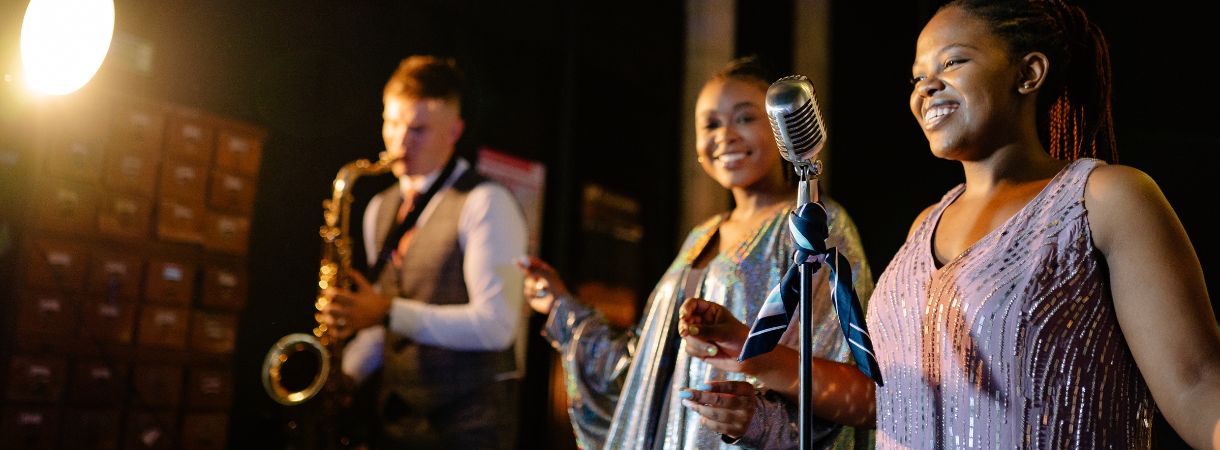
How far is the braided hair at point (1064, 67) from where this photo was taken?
1.37 meters

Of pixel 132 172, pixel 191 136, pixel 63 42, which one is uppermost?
pixel 63 42

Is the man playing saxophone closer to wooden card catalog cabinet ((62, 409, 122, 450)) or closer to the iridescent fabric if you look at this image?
wooden card catalog cabinet ((62, 409, 122, 450))

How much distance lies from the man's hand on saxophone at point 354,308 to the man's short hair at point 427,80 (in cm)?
55

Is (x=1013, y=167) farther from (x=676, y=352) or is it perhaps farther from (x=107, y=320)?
(x=107, y=320)

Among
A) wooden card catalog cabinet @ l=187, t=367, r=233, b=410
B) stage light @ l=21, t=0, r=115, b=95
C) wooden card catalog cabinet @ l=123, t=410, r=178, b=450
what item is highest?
stage light @ l=21, t=0, r=115, b=95

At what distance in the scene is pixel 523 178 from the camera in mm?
3465

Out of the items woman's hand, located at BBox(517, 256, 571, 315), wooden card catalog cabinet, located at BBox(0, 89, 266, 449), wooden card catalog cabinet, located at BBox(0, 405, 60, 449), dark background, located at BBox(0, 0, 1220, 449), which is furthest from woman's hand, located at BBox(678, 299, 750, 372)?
wooden card catalog cabinet, located at BBox(0, 405, 60, 449)

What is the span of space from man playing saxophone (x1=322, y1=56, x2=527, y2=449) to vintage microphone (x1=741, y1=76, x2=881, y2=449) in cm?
192

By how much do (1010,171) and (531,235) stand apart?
7.26ft

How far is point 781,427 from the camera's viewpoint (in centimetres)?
162

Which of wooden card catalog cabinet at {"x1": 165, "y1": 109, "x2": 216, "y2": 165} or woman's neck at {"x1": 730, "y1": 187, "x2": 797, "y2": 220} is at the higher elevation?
wooden card catalog cabinet at {"x1": 165, "y1": 109, "x2": 216, "y2": 165}

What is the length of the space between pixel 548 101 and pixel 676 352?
1874 millimetres

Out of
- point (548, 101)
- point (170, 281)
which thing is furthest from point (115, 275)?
point (548, 101)

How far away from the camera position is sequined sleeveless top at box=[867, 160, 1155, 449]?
45.4 inches
